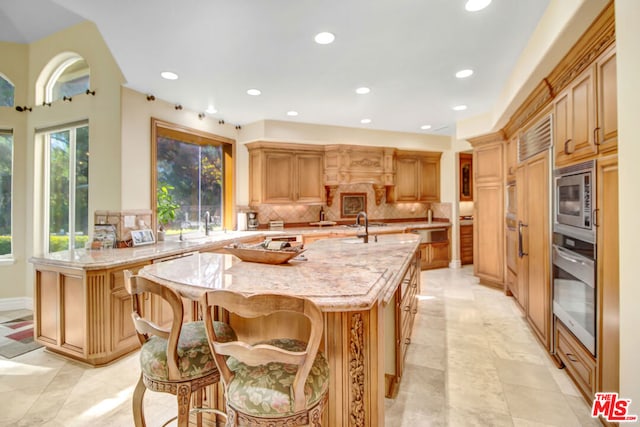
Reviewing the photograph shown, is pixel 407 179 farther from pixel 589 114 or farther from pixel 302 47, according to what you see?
pixel 589 114

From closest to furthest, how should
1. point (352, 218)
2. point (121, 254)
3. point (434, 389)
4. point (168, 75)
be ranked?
point (434, 389)
point (121, 254)
point (168, 75)
point (352, 218)

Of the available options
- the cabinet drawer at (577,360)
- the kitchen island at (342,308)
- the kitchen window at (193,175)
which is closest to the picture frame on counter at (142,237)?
the kitchen window at (193,175)

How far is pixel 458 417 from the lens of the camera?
1.88m

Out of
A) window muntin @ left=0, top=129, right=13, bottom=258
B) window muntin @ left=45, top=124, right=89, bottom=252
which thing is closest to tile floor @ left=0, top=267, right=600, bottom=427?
window muntin @ left=45, top=124, right=89, bottom=252

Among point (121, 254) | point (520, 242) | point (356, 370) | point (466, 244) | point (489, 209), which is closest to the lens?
point (356, 370)

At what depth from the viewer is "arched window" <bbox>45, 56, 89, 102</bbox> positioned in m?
3.65

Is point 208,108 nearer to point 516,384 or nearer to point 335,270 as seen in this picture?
point 335,270

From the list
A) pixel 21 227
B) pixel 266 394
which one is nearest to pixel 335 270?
pixel 266 394

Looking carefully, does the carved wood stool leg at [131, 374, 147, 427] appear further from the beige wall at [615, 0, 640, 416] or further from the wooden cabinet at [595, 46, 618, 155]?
the wooden cabinet at [595, 46, 618, 155]

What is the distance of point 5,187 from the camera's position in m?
Result: 3.89

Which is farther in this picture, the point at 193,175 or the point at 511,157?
the point at 193,175

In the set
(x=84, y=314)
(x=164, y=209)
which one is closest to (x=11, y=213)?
(x=164, y=209)

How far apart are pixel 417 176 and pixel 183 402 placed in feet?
18.7

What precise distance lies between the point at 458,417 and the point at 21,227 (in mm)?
5240
